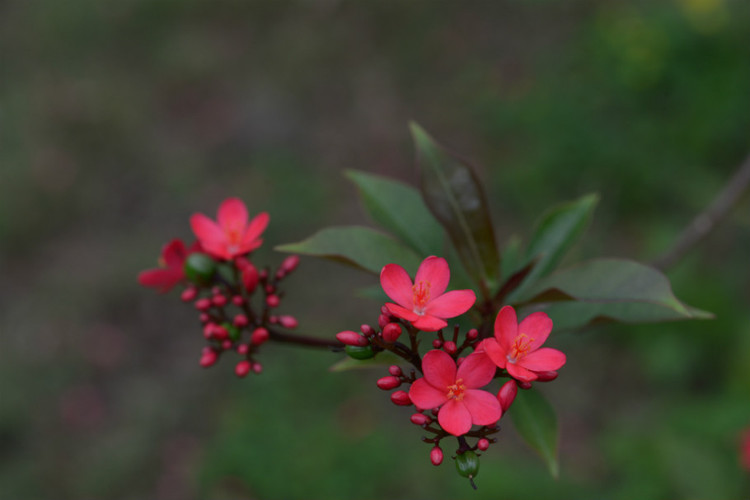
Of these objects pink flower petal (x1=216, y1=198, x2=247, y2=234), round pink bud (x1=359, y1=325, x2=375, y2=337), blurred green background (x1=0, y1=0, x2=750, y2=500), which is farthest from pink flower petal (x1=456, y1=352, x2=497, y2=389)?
blurred green background (x1=0, y1=0, x2=750, y2=500)

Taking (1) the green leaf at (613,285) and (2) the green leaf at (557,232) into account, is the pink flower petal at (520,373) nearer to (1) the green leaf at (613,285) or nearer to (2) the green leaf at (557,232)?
(1) the green leaf at (613,285)

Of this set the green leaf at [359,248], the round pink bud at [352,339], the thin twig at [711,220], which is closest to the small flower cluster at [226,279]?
the green leaf at [359,248]

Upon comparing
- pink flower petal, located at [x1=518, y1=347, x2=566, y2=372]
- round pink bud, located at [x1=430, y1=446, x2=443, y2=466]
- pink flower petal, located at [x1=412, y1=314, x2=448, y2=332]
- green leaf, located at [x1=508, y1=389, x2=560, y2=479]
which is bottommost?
green leaf, located at [x1=508, y1=389, x2=560, y2=479]

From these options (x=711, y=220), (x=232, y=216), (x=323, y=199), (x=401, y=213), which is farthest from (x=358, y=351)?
(x=323, y=199)

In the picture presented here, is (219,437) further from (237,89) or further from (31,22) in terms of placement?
(31,22)

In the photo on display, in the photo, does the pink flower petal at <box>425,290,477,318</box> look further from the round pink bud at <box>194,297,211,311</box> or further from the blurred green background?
the blurred green background

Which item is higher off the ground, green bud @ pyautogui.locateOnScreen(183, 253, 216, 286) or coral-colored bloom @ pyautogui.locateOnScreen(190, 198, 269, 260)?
coral-colored bloom @ pyautogui.locateOnScreen(190, 198, 269, 260)

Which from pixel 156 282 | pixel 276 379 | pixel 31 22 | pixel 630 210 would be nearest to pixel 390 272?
pixel 156 282
